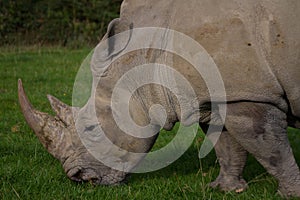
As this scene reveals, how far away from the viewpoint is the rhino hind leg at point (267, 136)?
4820 millimetres

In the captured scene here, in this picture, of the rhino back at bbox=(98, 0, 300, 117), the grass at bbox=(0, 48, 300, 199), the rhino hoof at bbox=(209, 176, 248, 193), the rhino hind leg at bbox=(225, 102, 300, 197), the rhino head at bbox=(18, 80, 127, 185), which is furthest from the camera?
the rhino hoof at bbox=(209, 176, 248, 193)

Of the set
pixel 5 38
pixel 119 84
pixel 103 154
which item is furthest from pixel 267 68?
pixel 5 38

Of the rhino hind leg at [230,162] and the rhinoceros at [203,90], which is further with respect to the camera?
the rhino hind leg at [230,162]

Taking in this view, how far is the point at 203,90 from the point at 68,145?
56.5 inches

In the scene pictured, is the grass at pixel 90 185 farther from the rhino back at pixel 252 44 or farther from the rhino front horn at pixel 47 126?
the rhino back at pixel 252 44

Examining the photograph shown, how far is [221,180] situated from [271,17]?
1.81m

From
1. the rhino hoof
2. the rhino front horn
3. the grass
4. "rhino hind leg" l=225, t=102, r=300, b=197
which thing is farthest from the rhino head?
"rhino hind leg" l=225, t=102, r=300, b=197

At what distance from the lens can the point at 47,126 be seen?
5.62 m

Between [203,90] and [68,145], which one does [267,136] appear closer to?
[203,90]

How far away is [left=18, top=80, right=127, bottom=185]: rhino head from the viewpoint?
18.2 ft

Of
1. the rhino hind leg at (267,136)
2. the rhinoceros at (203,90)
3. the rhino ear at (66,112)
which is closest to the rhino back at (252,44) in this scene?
the rhinoceros at (203,90)

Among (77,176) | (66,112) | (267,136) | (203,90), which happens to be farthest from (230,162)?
(66,112)

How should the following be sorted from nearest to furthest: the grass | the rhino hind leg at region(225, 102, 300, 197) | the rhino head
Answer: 1. the rhino hind leg at region(225, 102, 300, 197)
2. the grass
3. the rhino head

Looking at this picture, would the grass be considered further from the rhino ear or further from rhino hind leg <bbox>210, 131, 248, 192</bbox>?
the rhino ear
